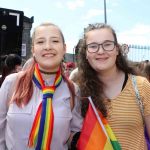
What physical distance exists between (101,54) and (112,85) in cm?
26

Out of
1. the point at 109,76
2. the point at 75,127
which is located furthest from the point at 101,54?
the point at 75,127

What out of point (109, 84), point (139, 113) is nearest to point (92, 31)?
point (109, 84)

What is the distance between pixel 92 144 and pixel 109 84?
1.62 feet

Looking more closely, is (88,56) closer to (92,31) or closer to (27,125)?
(92,31)

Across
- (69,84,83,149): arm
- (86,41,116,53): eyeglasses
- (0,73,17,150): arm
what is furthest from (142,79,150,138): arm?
(0,73,17,150): arm

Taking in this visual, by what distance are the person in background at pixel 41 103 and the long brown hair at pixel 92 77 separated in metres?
0.08

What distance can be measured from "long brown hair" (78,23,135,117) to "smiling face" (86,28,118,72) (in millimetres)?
55

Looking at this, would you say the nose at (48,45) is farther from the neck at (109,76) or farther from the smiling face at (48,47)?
the neck at (109,76)

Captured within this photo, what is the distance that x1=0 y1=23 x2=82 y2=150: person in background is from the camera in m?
2.49

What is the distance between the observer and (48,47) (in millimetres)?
2625

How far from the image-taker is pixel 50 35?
2678mm

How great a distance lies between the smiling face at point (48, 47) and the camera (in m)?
2.65

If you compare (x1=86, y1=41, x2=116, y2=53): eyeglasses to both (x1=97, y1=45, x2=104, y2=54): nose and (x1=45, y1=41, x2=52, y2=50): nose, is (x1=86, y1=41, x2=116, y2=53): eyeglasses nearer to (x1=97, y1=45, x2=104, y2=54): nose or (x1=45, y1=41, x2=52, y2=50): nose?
(x1=97, y1=45, x2=104, y2=54): nose

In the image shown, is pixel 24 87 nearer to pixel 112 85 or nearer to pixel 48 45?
pixel 48 45
